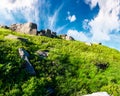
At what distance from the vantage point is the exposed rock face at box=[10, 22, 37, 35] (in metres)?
74.0

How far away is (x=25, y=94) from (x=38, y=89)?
162 cm

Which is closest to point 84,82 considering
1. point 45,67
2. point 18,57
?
point 45,67

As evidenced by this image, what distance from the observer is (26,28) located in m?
76.9

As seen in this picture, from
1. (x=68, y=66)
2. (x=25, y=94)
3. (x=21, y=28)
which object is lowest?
(x=25, y=94)

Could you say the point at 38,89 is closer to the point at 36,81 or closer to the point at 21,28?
the point at 36,81

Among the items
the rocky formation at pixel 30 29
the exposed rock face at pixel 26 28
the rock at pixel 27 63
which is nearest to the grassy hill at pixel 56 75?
the rock at pixel 27 63

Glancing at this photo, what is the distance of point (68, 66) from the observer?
30.6 meters

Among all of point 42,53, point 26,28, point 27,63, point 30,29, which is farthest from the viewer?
point 26,28

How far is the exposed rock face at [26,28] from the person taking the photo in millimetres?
73963

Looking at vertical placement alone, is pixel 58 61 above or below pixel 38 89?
above

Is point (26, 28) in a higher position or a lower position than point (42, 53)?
higher

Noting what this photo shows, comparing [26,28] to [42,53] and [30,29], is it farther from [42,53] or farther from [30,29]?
[42,53]

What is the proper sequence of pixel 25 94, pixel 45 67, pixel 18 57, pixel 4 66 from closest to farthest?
pixel 25 94 → pixel 4 66 → pixel 18 57 → pixel 45 67

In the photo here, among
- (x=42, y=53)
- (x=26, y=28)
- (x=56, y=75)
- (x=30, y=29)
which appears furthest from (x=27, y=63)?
(x=26, y=28)
